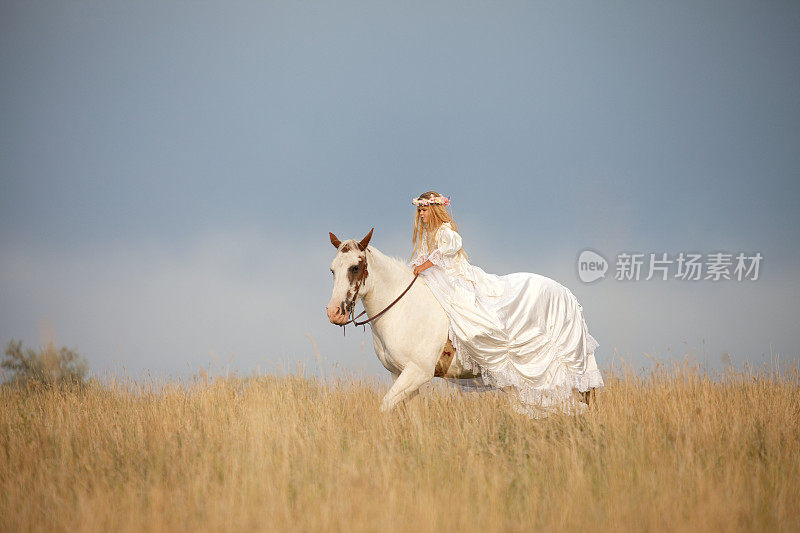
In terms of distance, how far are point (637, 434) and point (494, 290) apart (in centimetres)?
209

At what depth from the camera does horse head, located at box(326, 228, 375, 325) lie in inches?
224

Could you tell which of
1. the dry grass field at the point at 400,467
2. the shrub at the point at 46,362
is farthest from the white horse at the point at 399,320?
the shrub at the point at 46,362

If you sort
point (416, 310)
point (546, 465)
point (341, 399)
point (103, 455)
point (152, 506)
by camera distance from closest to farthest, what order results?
point (152, 506), point (546, 465), point (103, 455), point (416, 310), point (341, 399)

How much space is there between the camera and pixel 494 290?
666 cm

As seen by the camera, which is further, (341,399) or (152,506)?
(341,399)

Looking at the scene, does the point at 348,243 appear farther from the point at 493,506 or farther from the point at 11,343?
the point at 11,343

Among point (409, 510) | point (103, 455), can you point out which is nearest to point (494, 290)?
point (409, 510)

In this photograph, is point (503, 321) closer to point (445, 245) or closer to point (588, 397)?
point (445, 245)

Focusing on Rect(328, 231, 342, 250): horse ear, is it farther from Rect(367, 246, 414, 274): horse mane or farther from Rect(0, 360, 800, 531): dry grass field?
Rect(0, 360, 800, 531): dry grass field

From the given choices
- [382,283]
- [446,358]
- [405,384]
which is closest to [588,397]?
[446,358]

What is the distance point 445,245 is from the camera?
643 cm

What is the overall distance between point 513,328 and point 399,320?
1.33 metres

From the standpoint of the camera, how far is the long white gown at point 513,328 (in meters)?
6.43

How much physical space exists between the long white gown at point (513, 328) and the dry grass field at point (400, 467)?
1.26 feet
